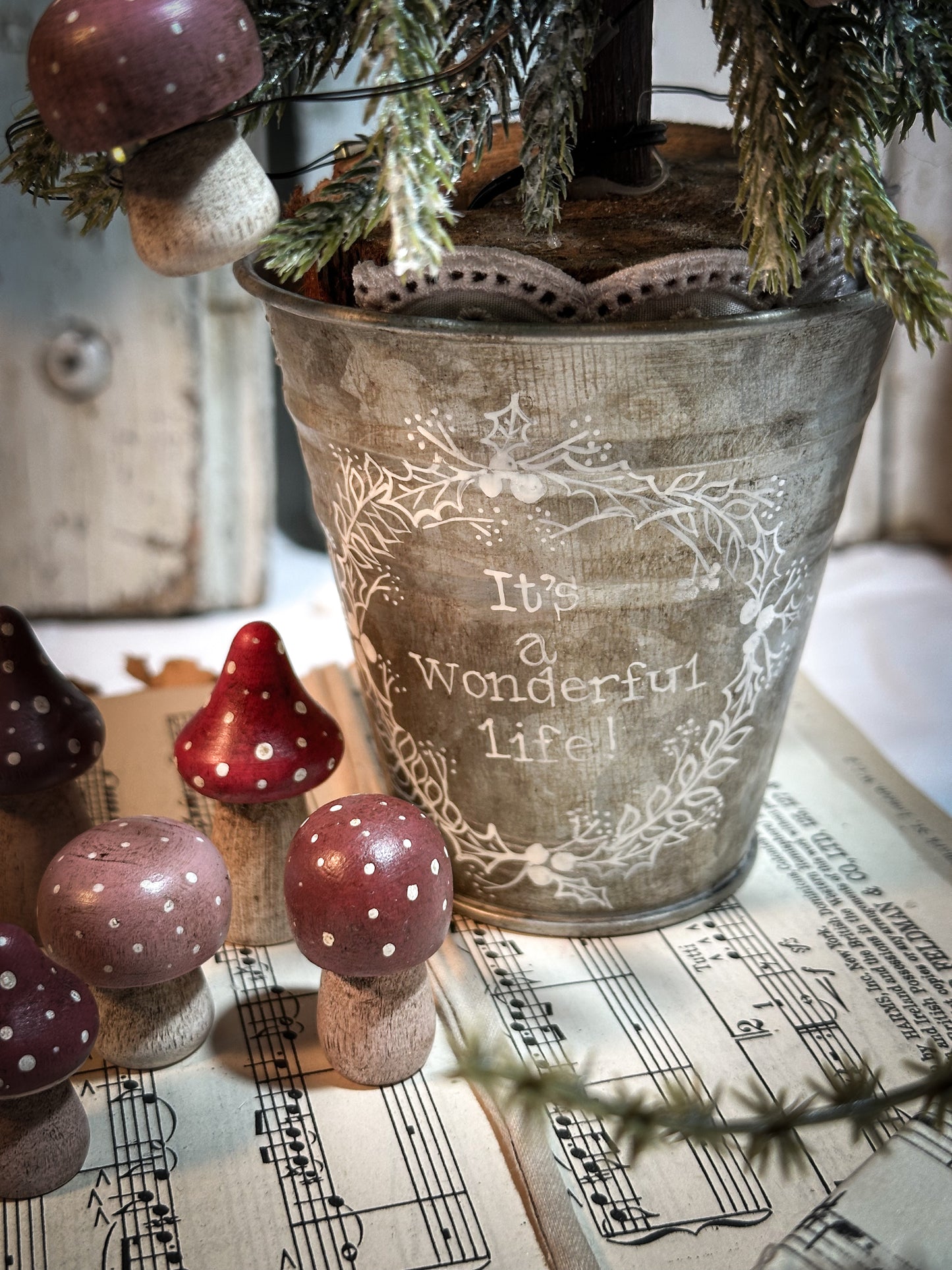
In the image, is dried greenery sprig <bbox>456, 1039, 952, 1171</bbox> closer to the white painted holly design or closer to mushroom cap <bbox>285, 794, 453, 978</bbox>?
mushroom cap <bbox>285, 794, 453, 978</bbox>

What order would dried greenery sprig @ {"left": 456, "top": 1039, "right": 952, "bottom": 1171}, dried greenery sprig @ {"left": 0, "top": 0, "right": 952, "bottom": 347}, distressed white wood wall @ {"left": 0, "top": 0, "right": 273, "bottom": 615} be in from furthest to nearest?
distressed white wood wall @ {"left": 0, "top": 0, "right": 273, "bottom": 615}
dried greenery sprig @ {"left": 0, "top": 0, "right": 952, "bottom": 347}
dried greenery sprig @ {"left": 456, "top": 1039, "right": 952, "bottom": 1171}

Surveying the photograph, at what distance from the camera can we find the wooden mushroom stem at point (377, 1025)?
0.65 metres

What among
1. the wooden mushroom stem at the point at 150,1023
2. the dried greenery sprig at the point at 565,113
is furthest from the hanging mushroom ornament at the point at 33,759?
the dried greenery sprig at the point at 565,113

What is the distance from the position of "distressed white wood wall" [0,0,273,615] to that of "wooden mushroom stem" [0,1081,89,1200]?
71 cm

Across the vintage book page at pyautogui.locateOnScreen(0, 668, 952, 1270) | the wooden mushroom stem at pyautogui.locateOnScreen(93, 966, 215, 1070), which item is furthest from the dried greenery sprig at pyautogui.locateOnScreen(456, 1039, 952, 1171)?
the wooden mushroom stem at pyautogui.locateOnScreen(93, 966, 215, 1070)

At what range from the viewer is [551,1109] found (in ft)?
2.14

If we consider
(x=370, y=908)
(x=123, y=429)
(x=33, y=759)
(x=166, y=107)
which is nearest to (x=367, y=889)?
(x=370, y=908)

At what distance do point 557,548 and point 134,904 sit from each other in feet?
0.91

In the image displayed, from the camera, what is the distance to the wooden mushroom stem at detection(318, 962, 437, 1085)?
2.14 feet

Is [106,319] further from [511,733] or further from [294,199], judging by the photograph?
[511,733]

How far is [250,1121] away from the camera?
0.65m

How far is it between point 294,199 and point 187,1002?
1.53 ft

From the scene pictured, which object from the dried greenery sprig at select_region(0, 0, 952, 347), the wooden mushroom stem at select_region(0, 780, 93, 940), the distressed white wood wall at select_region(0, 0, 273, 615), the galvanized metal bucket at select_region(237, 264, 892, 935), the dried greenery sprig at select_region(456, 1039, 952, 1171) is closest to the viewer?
the dried greenery sprig at select_region(456, 1039, 952, 1171)

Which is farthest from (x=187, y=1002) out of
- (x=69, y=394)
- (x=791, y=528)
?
(x=69, y=394)
